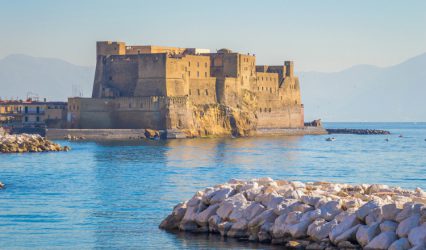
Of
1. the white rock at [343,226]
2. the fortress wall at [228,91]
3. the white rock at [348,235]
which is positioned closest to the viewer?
the white rock at [348,235]

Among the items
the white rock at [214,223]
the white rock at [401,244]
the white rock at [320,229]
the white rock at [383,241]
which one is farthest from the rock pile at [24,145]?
the white rock at [401,244]

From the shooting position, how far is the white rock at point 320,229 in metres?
18.8

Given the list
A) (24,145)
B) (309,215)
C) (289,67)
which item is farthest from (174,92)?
(309,215)

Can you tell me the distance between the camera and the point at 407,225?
695 inches

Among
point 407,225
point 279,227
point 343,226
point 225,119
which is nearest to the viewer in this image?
point 407,225

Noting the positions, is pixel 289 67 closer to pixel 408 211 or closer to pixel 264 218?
pixel 264 218

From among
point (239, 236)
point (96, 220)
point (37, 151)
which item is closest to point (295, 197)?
point (239, 236)

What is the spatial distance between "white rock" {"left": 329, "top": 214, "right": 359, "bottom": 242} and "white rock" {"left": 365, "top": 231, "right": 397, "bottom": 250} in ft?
2.47

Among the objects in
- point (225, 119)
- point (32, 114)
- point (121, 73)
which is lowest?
point (225, 119)

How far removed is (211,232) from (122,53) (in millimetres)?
58542

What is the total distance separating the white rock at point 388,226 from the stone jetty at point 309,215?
0.02 m

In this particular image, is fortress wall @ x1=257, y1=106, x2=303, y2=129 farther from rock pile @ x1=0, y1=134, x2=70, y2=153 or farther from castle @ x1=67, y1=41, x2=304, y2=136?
rock pile @ x1=0, y1=134, x2=70, y2=153

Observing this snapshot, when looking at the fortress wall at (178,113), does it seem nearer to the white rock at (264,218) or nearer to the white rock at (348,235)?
the white rock at (264,218)

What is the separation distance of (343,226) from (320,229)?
0.51 m
